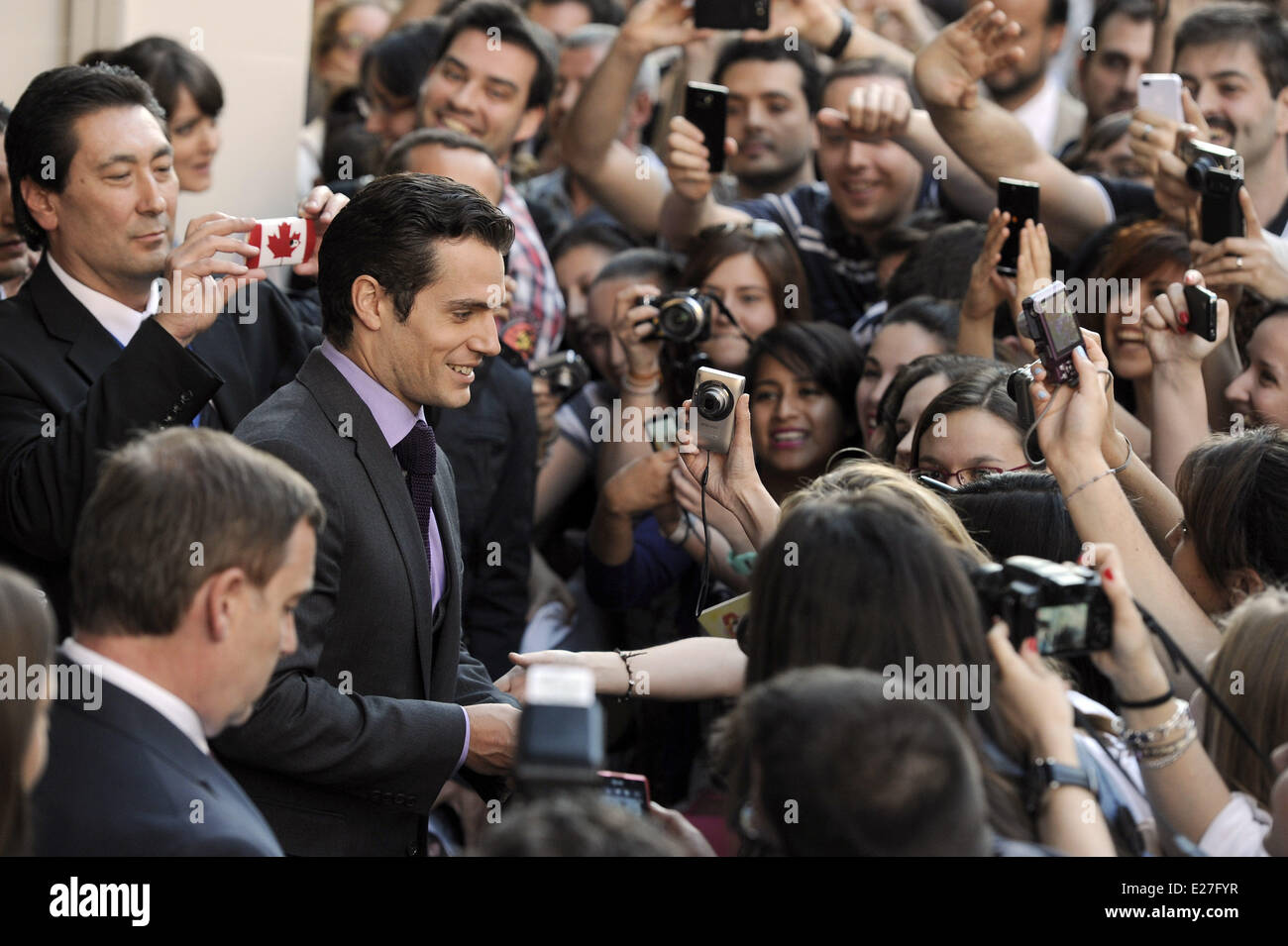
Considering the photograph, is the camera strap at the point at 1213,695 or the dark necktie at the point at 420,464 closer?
the camera strap at the point at 1213,695

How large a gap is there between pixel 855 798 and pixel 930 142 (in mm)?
3873

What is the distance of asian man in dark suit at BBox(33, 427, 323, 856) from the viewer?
1.80 m

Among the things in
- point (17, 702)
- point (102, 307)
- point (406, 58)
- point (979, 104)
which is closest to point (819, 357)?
point (979, 104)

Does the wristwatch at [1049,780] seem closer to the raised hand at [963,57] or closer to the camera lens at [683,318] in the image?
the camera lens at [683,318]

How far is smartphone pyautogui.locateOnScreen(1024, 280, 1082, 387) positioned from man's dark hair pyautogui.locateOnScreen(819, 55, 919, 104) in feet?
7.31

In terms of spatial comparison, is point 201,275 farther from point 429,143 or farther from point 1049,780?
point 1049,780

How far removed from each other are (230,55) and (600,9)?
8.55ft

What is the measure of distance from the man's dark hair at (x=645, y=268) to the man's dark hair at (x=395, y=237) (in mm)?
2025

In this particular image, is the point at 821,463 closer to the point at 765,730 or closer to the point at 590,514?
the point at 590,514

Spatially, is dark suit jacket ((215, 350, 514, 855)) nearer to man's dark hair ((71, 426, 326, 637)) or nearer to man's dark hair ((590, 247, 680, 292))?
man's dark hair ((71, 426, 326, 637))

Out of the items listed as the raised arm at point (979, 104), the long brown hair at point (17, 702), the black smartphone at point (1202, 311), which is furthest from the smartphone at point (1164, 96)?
the long brown hair at point (17, 702)

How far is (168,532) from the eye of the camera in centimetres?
187

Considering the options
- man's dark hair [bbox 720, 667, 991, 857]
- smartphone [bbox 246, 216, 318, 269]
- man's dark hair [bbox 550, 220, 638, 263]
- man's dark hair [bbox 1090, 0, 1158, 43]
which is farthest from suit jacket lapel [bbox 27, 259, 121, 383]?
man's dark hair [bbox 1090, 0, 1158, 43]

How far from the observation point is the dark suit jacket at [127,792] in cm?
177
